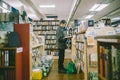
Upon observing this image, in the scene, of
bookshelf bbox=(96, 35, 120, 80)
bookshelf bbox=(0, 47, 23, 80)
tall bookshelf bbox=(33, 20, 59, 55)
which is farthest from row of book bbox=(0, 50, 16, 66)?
tall bookshelf bbox=(33, 20, 59, 55)

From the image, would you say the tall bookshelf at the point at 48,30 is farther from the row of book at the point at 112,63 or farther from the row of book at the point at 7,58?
the row of book at the point at 112,63

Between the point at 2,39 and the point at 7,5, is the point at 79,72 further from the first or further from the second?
the point at 7,5

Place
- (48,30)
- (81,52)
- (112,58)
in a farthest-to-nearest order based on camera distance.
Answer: (48,30) → (81,52) → (112,58)

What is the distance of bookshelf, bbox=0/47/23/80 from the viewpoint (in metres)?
3.41

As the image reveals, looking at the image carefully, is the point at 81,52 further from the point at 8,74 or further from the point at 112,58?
the point at 112,58

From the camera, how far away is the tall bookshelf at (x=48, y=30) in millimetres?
11008

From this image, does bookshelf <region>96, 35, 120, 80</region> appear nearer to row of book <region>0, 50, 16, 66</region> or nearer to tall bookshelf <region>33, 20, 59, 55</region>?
row of book <region>0, 50, 16, 66</region>

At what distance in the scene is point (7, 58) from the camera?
3.45 metres

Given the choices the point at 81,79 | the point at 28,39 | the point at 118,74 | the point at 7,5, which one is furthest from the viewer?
the point at 7,5

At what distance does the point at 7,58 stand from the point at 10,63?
11 centimetres

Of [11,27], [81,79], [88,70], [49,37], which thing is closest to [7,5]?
[49,37]

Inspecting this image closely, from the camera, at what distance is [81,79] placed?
457 cm

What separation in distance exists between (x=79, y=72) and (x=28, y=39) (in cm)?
215

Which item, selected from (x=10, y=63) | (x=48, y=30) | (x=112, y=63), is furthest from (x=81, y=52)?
(x=48, y=30)
